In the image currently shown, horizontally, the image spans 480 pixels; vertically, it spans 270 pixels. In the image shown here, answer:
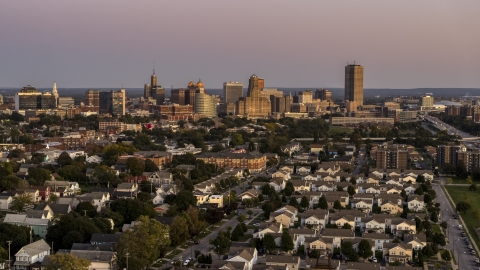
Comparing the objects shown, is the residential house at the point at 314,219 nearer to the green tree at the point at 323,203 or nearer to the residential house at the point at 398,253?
the green tree at the point at 323,203

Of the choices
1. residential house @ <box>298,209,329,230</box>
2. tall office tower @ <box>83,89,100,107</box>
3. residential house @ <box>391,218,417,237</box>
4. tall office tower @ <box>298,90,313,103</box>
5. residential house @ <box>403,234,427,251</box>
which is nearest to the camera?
residential house @ <box>403,234,427,251</box>

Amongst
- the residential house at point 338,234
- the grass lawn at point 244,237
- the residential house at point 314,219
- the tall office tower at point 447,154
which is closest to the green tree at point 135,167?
the residential house at point 314,219

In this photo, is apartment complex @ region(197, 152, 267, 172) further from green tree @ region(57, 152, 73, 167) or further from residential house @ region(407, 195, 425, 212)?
residential house @ region(407, 195, 425, 212)

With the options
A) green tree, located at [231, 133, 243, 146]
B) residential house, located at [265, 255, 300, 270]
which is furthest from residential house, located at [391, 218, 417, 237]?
green tree, located at [231, 133, 243, 146]

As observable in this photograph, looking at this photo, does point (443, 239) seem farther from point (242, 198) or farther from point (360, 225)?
point (242, 198)

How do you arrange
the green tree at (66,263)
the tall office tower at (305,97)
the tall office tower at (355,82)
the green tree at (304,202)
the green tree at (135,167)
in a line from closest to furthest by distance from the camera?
1. the green tree at (66,263)
2. the green tree at (304,202)
3. the green tree at (135,167)
4. the tall office tower at (305,97)
5. the tall office tower at (355,82)

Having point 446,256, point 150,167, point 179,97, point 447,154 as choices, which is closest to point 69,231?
point 446,256
